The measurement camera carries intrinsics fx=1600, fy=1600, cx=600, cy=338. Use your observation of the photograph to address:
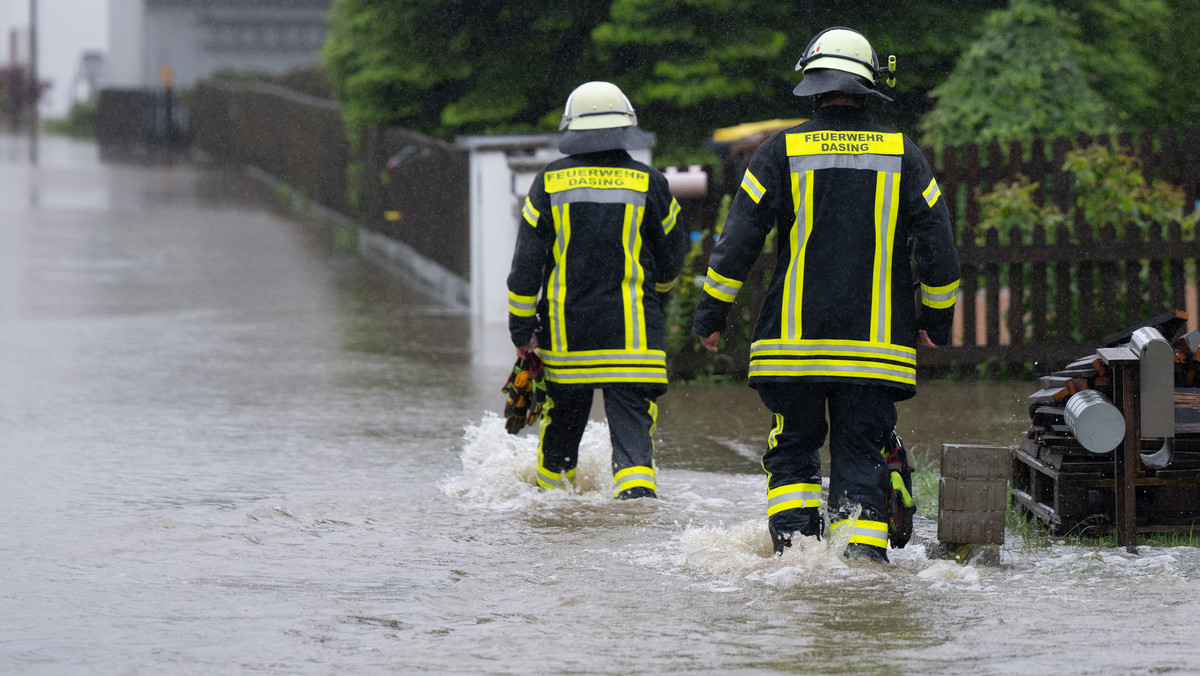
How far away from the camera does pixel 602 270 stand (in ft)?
21.0

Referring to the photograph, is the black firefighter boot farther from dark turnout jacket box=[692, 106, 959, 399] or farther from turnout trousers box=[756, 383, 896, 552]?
dark turnout jacket box=[692, 106, 959, 399]

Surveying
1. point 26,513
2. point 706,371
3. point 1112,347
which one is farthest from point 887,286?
point 706,371

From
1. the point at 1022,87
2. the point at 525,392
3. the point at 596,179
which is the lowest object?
the point at 525,392

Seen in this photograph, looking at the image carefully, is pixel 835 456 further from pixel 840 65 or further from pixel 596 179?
pixel 596 179

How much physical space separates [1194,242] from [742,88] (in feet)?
21.5

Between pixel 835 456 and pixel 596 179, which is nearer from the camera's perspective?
pixel 835 456

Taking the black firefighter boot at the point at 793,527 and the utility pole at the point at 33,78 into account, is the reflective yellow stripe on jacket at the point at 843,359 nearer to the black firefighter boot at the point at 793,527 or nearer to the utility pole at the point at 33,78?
the black firefighter boot at the point at 793,527

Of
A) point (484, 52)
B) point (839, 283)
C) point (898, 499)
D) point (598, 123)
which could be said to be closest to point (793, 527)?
point (898, 499)

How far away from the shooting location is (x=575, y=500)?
256 inches

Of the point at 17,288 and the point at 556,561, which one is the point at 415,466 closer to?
the point at 556,561

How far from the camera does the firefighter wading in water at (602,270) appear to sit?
251 inches

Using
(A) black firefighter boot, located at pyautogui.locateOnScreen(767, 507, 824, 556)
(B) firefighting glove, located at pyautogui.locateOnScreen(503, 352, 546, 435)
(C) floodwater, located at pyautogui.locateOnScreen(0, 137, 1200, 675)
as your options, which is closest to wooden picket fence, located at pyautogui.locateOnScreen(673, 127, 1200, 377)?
(C) floodwater, located at pyautogui.locateOnScreen(0, 137, 1200, 675)

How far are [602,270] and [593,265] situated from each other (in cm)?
4

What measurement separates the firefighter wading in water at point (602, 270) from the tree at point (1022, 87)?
21.2 feet
